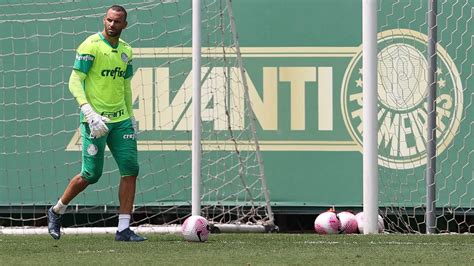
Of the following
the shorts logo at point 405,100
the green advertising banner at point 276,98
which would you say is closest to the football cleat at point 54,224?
the green advertising banner at point 276,98

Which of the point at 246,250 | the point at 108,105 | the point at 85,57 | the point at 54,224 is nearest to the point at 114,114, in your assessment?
the point at 108,105

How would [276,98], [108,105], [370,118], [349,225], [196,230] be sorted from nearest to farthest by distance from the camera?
[196,230]
[108,105]
[370,118]
[349,225]
[276,98]

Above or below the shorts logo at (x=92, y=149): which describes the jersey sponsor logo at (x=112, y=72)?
above

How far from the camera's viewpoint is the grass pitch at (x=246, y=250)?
869 centimetres

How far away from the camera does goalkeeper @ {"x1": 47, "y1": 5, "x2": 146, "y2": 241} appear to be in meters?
10.6

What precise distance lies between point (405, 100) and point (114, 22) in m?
4.09

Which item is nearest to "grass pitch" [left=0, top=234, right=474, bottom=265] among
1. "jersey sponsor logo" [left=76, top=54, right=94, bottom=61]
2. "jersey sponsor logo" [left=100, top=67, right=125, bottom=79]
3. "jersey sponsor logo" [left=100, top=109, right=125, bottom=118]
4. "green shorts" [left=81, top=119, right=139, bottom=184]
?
"green shorts" [left=81, top=119, right=139, bottom=184]

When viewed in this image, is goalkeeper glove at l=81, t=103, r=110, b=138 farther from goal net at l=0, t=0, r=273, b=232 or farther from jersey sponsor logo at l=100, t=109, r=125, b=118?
goal net at l=0, t=0, r=273, b=232

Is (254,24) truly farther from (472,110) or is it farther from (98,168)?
(98,168)

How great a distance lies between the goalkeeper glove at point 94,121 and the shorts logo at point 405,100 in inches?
151

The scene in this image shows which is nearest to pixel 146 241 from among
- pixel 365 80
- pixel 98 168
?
pixel 98 168

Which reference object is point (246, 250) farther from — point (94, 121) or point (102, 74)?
point (102, 74)

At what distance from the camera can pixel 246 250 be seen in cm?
968

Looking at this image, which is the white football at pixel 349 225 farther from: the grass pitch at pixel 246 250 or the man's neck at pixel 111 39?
the man's neck at pixel 111 39
